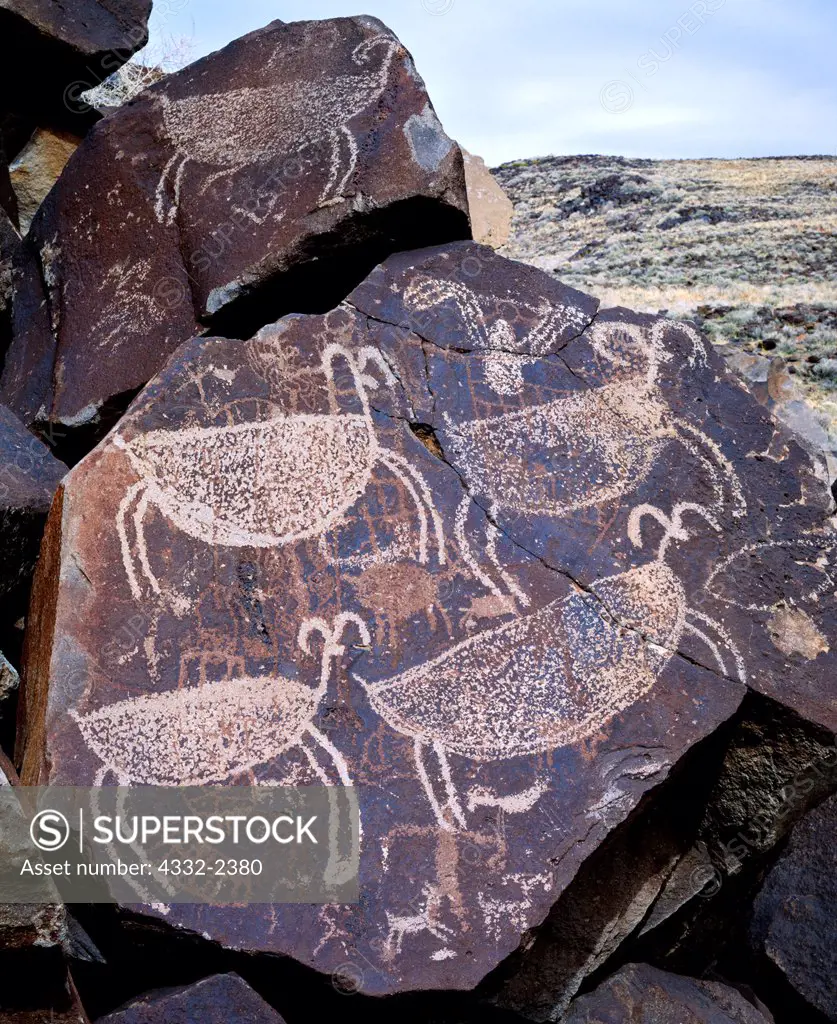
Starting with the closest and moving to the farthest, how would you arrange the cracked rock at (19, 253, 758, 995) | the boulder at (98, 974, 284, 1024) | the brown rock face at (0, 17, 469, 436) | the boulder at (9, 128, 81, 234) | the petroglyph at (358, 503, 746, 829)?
the boulder at (98, 974, 284, 1024) → the cracked rock at (19, 253, 758, 995) → the petroglyph at (358, 503, 746, 829) → the brown rock face at (0, 17, 469, 436) → the boulder at (9, 128, 81, 234)

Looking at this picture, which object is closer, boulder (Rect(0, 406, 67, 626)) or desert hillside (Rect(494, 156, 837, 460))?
boulder (Rect(0, 406, 67, 626))

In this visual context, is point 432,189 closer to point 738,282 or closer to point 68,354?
point 68,354

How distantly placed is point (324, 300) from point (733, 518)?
1.35 metres

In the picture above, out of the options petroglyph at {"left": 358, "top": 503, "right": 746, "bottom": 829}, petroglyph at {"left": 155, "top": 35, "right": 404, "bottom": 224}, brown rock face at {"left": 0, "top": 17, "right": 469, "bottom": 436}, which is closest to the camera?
petroglyph at {"left": 358, "top": 503, "right": 746, "bottom": 829}

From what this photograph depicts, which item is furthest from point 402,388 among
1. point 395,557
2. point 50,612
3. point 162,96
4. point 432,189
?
point 162,96

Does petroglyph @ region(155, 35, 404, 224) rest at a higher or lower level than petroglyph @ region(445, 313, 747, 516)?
higher

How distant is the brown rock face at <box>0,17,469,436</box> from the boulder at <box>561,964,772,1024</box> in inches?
77.7

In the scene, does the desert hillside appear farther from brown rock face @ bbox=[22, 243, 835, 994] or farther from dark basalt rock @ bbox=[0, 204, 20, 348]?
dark basalt rock @ bbox=[0, 204, 20, 348]

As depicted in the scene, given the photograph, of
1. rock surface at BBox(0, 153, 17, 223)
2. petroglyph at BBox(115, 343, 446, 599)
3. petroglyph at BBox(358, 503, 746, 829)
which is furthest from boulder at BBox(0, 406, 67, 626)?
rock surface at BBox(0, 153, 17, 223)

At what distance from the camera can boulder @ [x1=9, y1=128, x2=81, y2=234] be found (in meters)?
4.82

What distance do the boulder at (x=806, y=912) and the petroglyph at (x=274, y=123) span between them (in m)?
2.13

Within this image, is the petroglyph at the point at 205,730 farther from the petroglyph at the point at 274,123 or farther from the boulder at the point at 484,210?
the boulder at the point at 484,210

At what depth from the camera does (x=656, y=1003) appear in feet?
7.64

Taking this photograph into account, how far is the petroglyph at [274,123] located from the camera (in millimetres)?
3158
